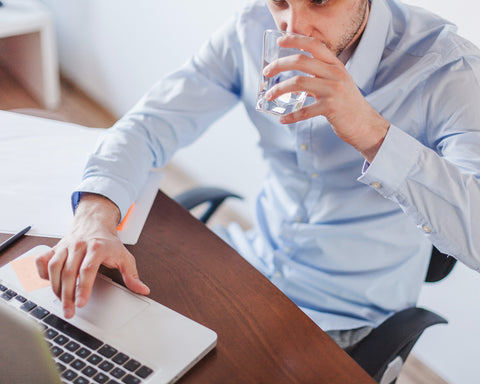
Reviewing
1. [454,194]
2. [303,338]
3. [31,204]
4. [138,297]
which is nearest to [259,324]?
[303,338]

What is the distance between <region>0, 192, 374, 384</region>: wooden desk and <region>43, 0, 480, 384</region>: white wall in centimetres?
87

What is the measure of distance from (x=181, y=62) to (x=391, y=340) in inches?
64.8

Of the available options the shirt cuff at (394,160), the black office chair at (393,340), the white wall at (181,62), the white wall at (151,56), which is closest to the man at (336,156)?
the shirt cuff at (394,160)

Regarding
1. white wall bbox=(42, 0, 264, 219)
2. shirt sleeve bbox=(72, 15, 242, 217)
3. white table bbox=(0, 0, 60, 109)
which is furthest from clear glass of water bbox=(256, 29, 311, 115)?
white table bbox=(0, 0, 60, 109)

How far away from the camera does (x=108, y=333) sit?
0.70 meters

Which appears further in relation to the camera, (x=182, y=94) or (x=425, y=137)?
(x=182, y=94)

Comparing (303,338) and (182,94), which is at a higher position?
(182,94)

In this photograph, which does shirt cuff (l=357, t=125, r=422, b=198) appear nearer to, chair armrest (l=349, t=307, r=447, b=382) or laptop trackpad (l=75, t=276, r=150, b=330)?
chair armrest (l=349, t=307, r=447, b=382)

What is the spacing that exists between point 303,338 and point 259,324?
0.23ft

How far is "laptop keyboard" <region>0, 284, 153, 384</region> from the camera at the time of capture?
635 millimetres

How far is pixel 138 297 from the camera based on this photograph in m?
0.77

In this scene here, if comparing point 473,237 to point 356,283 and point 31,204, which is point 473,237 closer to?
point 356,283

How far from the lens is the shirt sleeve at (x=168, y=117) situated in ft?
3.17

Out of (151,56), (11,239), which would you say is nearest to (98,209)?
(11,239)
